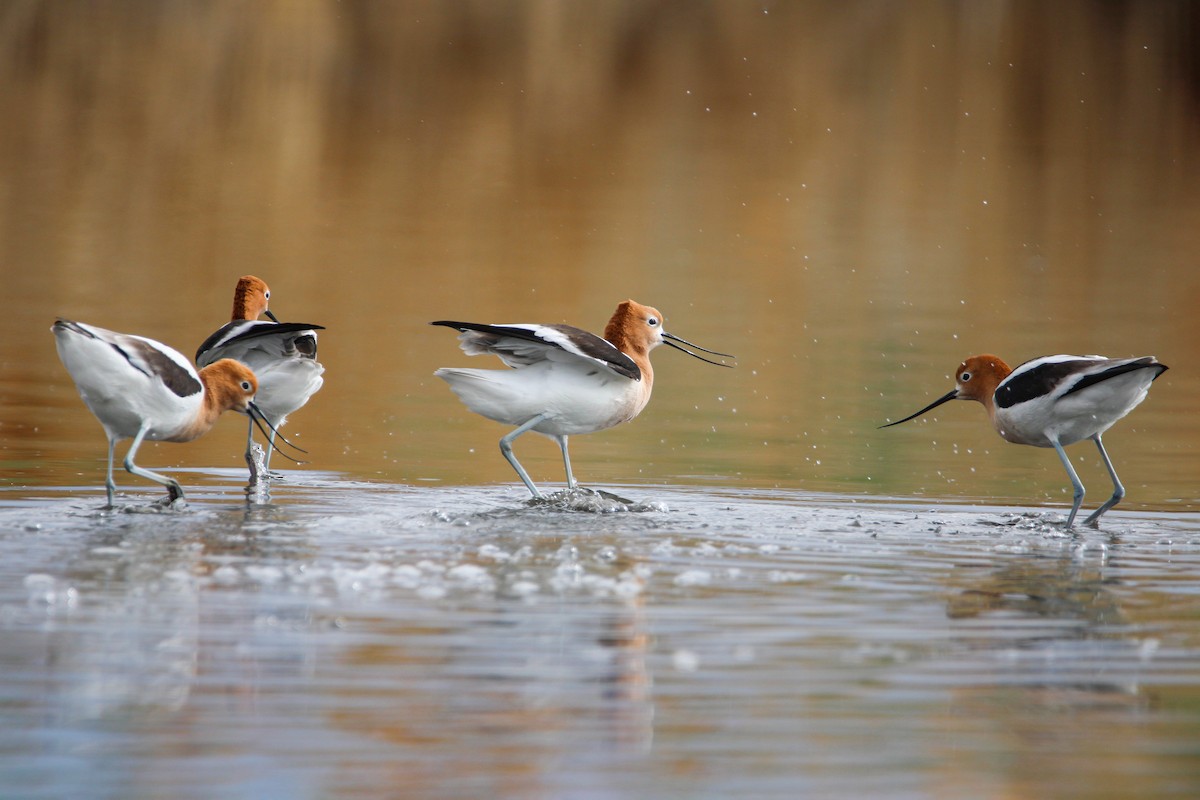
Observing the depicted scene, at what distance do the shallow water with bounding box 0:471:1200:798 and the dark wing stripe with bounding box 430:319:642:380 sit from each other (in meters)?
0.94

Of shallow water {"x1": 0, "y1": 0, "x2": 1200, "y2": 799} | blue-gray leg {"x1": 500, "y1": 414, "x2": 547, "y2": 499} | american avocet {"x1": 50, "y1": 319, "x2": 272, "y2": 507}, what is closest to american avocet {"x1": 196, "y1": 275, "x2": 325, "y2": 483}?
shallow water {"x1": 0, "y1": 0, "x2": 1200, "y2": 799}

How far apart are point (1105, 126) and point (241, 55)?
1676cm

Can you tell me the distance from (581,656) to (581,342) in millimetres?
3786

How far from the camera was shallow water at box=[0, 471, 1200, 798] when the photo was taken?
4484 mm

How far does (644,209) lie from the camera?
25734 mm

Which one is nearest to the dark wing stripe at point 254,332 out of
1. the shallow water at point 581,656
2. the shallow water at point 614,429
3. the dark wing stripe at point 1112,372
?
the shallow water at point 614,429

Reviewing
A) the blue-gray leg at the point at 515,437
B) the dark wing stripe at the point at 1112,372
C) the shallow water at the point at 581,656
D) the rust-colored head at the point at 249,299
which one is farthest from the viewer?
the rust-colored head at the point at 249,299

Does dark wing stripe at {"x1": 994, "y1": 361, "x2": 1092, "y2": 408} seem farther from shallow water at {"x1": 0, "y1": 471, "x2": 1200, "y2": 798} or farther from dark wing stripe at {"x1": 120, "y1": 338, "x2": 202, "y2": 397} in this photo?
dark wing stripe at {"x1": 120, "y1": 338, "x2": 202, "y2": 397}

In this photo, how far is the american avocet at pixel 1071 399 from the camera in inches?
358

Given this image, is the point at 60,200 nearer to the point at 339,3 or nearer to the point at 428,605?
the point at 339,3

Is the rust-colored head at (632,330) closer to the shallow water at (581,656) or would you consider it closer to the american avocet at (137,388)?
the shallow water at (581,656)

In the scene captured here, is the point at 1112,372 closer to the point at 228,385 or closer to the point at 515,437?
the point at 515,437

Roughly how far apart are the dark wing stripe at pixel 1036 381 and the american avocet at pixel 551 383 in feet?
6.79

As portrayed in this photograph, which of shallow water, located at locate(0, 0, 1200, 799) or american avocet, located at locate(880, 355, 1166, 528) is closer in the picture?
shallow water, located at locate(0, 0, 1200, 799)
